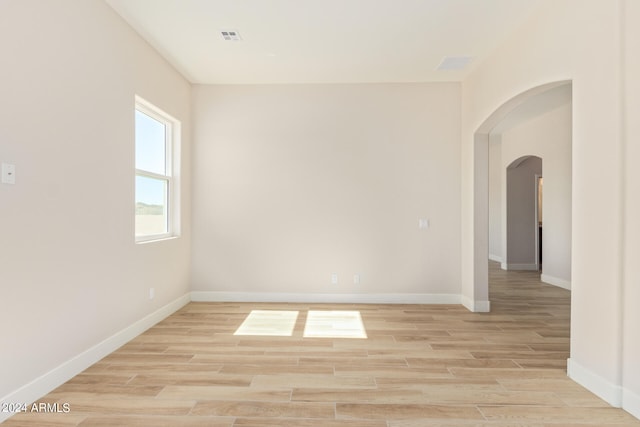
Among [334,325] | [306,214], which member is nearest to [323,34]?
[306,214]

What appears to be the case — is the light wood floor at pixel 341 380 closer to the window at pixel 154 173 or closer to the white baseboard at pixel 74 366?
the white baseboard at pixel 74 366

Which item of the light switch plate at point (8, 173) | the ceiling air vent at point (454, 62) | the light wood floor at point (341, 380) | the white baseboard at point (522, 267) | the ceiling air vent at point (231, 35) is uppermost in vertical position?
the ceiling air vent at point (454, 62)

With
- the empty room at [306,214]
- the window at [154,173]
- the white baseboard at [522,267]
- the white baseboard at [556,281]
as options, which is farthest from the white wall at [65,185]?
the white baseboard at [522,267]

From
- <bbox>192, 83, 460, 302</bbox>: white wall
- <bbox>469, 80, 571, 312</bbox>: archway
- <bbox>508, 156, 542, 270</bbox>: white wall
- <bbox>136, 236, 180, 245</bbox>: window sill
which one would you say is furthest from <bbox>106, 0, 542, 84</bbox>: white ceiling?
<bbox>508, 156, 542, 270</bbox>: white wall

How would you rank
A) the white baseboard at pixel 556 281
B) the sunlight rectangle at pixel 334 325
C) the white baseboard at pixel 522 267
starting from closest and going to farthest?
1. the sunlight rectangle at pixel 334 325
2. the white baseboard at pixel 556 281
3. the white baseboard at pixel 522 267

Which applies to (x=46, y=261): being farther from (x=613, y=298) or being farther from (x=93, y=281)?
(x=613, y=298)

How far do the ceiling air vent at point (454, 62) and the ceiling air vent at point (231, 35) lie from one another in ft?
7.79

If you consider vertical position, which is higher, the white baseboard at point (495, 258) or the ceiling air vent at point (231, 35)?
the ceiling air vent at point (231, 35)

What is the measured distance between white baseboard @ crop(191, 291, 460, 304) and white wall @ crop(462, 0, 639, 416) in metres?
2.42

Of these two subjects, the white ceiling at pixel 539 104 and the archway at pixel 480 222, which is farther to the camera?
the white ceiling at pixel 539 104

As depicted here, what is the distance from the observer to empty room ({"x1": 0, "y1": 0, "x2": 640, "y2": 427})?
97.0 inches

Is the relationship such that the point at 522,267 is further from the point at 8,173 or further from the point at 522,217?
the point at 8,173

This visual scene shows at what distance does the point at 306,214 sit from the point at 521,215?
605 centimetres

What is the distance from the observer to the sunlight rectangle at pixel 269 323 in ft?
13.2
